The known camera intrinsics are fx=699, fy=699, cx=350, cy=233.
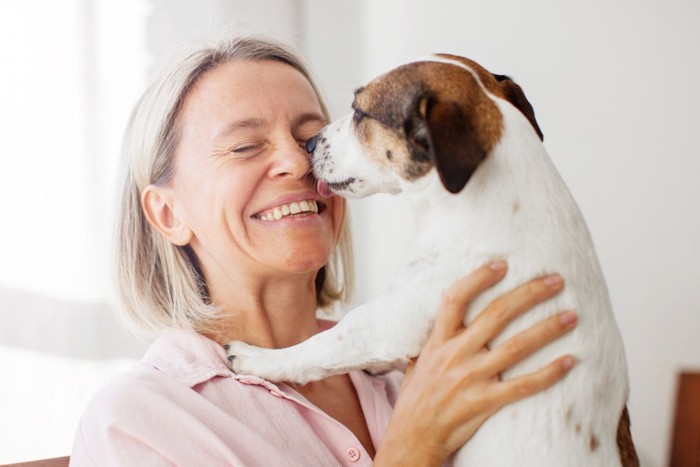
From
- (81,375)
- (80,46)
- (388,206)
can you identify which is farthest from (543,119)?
(81,375)

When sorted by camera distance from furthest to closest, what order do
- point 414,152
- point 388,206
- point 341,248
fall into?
point 388,206 < point 341,248 < point 414,152

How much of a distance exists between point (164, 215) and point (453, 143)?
0.71 metres

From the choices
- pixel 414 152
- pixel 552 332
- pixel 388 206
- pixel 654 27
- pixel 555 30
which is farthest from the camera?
pixel 388 206

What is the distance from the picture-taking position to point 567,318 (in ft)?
3.82

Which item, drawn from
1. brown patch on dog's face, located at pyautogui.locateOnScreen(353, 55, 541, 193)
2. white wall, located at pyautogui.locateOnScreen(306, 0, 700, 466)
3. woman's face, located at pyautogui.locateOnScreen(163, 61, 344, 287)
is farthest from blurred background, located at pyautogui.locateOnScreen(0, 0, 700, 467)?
brown patch on dog's face, located at pyautogui.locateOnScreen(353, 55, 541, 193)

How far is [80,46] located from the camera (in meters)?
2.55

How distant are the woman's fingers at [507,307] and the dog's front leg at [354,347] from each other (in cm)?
11

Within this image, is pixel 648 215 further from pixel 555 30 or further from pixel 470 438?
pixel 470 438

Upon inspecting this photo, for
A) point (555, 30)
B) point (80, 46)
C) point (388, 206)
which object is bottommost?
point (388, 206)

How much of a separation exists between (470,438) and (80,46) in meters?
2.07

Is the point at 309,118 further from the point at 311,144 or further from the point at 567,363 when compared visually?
the point at 567,363

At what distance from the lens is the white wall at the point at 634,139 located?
252cm

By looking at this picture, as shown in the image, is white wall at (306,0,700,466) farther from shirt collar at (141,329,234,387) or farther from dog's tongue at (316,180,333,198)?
shirt collar at (141,329,234,387)

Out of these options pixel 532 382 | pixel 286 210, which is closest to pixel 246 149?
pixel 286 210
